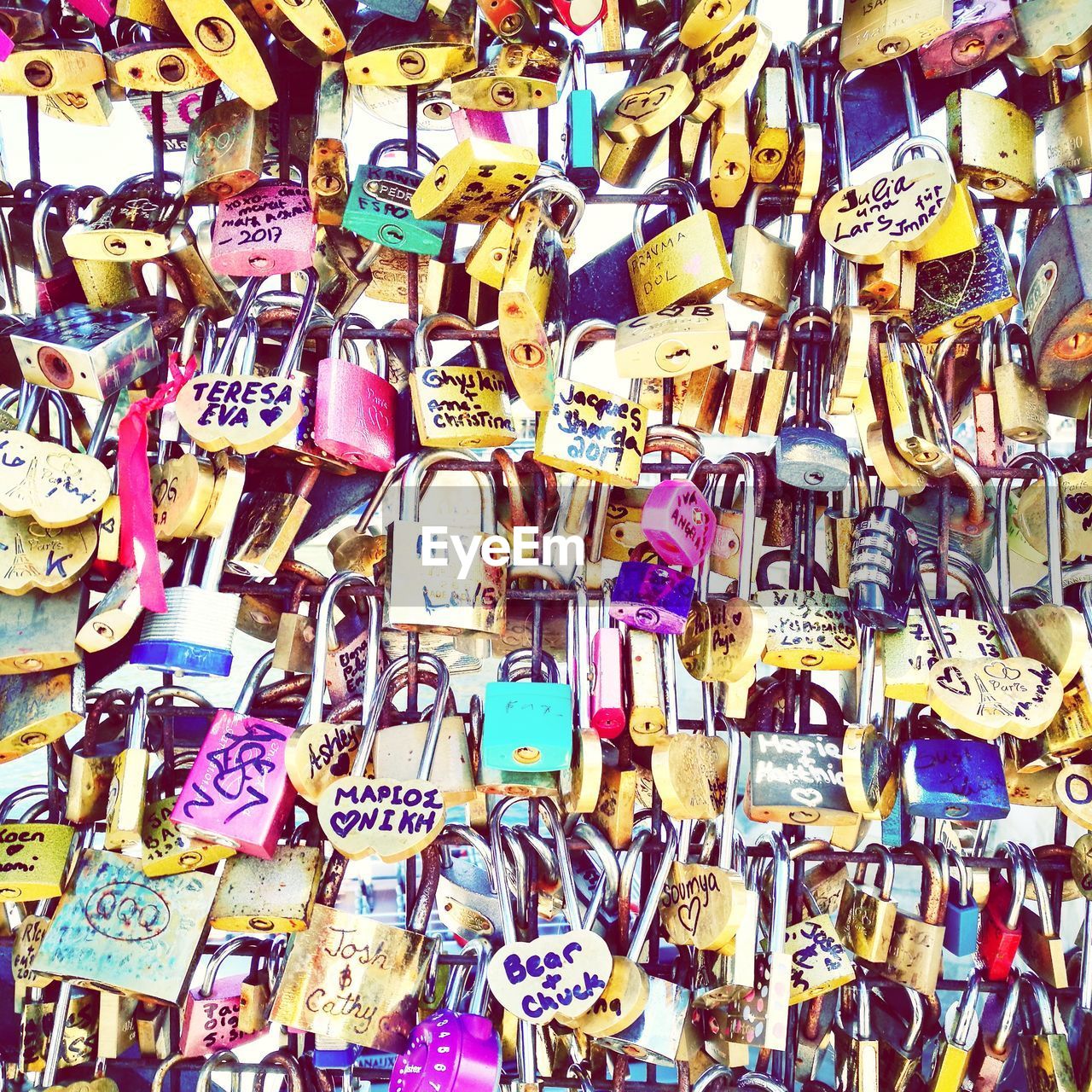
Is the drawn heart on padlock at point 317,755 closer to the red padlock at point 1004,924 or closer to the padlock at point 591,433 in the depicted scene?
the padlock at point 591,433

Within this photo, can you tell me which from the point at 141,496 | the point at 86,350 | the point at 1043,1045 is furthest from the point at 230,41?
the point at 1043,1045

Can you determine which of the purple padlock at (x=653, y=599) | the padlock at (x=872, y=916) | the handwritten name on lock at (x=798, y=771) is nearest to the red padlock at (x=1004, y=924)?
the padlock at (x=872, y=916)

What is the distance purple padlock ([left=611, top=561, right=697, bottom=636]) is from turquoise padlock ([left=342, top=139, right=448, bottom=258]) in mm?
411

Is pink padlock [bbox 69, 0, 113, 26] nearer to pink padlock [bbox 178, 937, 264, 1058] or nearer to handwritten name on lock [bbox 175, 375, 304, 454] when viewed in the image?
handwritten name on lock [bbox 175, 375, 304, 454]

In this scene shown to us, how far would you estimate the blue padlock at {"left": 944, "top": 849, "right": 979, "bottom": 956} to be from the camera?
1120mm

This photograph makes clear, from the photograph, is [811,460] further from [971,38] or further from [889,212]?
[971,38]

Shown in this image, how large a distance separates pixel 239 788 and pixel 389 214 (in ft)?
1.99

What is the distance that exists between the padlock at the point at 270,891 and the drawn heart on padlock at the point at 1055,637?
2.53 feet

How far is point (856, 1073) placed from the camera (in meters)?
1.11

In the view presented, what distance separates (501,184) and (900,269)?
0.42 meters

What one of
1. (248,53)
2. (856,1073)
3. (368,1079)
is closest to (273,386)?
(248,53)

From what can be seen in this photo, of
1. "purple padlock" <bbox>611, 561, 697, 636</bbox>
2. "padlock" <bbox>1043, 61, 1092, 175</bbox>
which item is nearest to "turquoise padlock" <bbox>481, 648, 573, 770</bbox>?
"purple padlock" <bbox>611, 561, 697, 636</bbox>

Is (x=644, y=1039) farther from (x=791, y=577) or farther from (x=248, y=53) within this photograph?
(x=248, y=53)

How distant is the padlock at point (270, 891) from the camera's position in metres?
1.08
